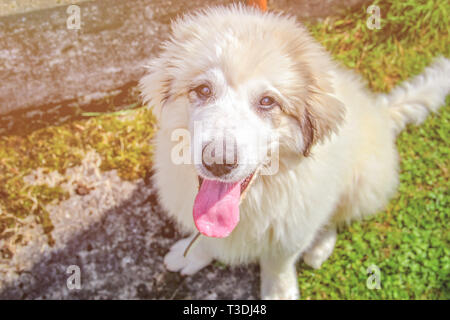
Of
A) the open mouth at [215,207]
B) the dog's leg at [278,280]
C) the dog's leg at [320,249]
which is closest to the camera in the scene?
the open mouth at [215,207]

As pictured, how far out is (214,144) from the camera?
5.93ft

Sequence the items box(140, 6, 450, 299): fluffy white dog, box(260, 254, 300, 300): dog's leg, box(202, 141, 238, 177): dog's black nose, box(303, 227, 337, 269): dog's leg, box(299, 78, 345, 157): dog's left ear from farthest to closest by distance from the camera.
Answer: box(303, 227, 337, 269): dog's leg → box(260, 254, 300, 300): dog's leg → box(299, 78, 345, 157): dog's left ear → box(140, 6, 450, 299): fluffy white dog → box(202, 141, 238, 177): dog's black nose

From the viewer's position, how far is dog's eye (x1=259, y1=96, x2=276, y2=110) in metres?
1.97

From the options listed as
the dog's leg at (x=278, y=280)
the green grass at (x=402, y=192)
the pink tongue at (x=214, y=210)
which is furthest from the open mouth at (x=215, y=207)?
the green grass at (x=402, y=192)

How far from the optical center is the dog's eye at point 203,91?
2.00 m

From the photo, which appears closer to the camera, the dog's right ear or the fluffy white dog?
the fluffy white dog

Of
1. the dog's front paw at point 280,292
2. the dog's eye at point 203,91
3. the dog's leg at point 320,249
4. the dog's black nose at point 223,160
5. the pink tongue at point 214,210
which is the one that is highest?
the dog's eye at point 203,91

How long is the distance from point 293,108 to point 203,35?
0.58 m

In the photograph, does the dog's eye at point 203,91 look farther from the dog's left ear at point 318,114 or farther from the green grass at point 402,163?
the green grass at point 402,163

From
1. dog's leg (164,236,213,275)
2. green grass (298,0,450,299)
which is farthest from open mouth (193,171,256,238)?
green grass (298,0,450,299)

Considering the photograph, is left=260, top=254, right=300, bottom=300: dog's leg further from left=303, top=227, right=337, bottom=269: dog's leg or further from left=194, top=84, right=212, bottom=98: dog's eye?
left=194, top=84, right=212, bottom=98: dog's eye

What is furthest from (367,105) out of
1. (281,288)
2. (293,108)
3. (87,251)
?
(87,251)

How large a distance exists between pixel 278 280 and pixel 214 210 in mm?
1125

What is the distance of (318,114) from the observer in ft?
6.63
